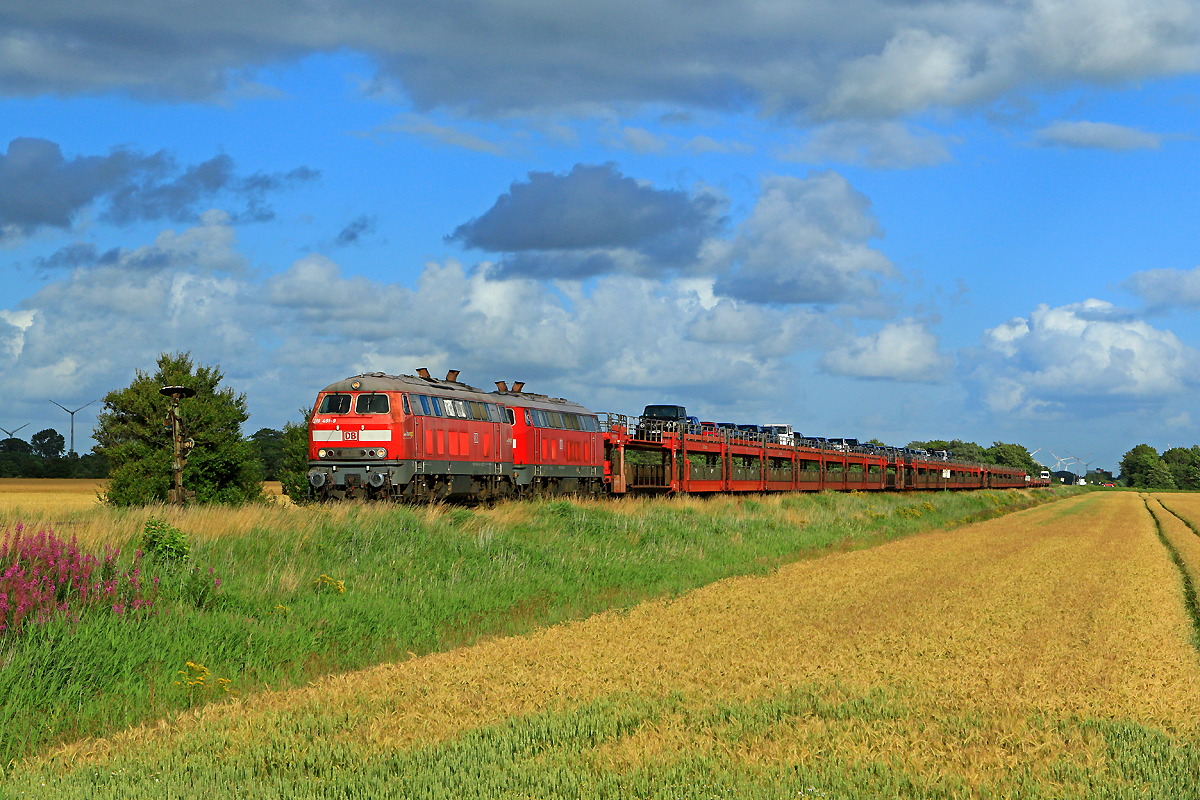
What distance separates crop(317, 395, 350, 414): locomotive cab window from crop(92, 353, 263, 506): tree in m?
16.3

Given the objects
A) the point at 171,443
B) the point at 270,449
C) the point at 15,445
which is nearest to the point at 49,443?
the point at 15,445

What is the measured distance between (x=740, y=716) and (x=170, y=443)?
44180 mm

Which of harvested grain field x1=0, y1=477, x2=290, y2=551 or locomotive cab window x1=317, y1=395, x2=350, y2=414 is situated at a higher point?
locomotive cab window x1=317, y1=395, x2=350, y2=414

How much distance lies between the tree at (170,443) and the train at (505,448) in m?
14.3

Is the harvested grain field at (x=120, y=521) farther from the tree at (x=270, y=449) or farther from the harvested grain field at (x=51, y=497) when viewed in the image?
the tree at (x=270, y=449)

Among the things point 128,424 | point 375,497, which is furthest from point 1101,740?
point 128,424

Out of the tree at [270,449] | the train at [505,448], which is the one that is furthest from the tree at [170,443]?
the tree at [270,449]

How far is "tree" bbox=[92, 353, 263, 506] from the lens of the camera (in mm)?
46688

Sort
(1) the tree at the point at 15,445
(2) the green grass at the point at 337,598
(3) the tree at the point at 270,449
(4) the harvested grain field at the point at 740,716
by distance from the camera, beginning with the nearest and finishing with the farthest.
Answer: (4) the harvested grain field at the point at 740,716 < (2) the green grass at the point at 337,598 < (3) the tree at the point at 270,449 < (1) the tree at the point at 15,445

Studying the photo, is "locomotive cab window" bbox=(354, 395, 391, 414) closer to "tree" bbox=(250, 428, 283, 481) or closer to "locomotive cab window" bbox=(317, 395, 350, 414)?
"locomotive cab window" bbox=(317, 395, 350, 414)

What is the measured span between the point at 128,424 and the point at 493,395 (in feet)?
70.1

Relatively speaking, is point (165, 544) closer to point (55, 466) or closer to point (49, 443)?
point (55, 466)

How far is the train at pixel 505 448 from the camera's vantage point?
3108cm

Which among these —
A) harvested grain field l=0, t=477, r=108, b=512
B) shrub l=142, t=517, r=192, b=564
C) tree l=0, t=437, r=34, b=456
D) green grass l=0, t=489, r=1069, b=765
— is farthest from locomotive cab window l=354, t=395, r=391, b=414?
tree l=0, t=437, r=34, b=456
